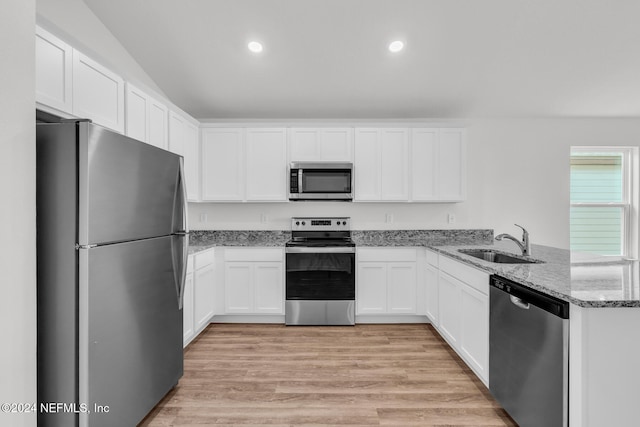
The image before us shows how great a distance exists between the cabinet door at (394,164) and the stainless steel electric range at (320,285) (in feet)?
3.01

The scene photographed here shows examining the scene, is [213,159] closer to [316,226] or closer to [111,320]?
[316,226]

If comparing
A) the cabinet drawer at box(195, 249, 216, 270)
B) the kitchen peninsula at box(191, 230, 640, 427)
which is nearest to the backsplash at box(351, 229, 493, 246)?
the cabinet drawer at box(195, 249, 216, 270)

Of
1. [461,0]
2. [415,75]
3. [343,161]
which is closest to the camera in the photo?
[461,0]

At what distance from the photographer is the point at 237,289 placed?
3.93m

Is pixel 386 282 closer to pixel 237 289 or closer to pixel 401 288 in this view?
pixel 401 288

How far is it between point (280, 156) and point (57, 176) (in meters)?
2.78

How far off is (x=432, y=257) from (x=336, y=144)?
1770 mm

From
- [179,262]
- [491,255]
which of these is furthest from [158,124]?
[491,255]

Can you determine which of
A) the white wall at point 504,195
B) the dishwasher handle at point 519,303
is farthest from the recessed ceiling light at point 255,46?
the dishwasher handle at point 519,303

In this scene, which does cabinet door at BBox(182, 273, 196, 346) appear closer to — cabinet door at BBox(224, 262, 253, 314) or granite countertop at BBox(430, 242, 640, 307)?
cabinet door at BBox(224, 262, 253, 314)

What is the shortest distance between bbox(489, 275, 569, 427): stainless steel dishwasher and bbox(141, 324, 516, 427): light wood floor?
0.31m

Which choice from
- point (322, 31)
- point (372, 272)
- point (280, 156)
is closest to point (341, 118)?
point (280, 156)

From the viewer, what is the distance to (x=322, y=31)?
3.22 m

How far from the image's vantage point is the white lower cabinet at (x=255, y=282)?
3920mm
